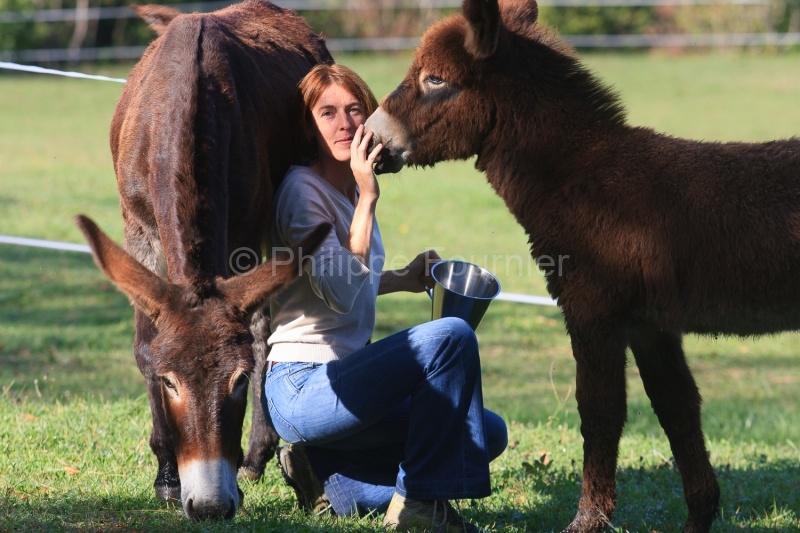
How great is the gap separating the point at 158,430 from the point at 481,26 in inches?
94.0

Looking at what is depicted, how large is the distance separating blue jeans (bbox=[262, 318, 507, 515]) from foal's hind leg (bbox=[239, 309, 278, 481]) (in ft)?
3.56

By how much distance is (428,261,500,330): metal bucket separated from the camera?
434 cm

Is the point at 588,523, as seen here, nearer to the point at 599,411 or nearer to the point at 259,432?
the point at 599,411

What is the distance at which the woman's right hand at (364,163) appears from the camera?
13.1 feet

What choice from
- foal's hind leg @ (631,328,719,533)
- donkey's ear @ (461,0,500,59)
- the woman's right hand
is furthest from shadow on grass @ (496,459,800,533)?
donkey's ear @ (461,0,500,59)

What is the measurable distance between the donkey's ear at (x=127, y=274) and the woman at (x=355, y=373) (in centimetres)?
55

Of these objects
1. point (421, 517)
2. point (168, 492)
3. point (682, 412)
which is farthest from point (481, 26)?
point (168, 492)

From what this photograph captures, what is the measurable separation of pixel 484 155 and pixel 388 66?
807 inches

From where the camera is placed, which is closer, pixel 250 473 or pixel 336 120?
pixel 336 120

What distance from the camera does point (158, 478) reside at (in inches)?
176

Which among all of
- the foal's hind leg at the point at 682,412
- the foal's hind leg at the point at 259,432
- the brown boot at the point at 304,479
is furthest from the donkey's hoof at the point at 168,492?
the foal's hind leg at the point at 682,412

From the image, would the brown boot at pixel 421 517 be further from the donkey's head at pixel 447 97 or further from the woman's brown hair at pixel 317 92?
the woman's brown hair at pixel 317 92

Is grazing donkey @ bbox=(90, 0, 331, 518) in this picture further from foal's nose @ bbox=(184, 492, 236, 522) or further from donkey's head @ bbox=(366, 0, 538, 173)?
Result: donkey's head @ bbox=(366, 0, 538, 173)

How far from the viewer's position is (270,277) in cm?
351
